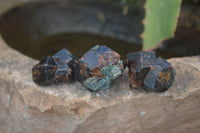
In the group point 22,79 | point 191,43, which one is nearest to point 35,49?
point 22,79

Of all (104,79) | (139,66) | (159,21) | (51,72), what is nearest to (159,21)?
(159,21)

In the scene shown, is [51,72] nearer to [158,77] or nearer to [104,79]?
[104,79]

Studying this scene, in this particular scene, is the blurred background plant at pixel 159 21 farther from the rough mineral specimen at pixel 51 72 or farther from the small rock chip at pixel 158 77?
the rough mineral specimen at pixel 51 72

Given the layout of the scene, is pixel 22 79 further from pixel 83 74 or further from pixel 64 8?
pixel 64 8

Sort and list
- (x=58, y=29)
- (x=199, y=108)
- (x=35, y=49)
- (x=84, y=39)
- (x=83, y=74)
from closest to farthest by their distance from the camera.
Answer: (x=83, y=74)
(x=199, y=108)
(x=35, y=49)
(x=84, y=39)
(x=58, y=29)

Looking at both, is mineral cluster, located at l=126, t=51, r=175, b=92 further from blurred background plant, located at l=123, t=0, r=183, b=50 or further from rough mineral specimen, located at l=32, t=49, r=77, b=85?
rough mineral specimen, located at l=32, t=49, r=77, b=85

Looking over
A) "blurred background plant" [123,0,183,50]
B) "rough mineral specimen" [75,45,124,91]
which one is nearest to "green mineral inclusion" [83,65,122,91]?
"rough mineral specimen" [75,45,124,91]
